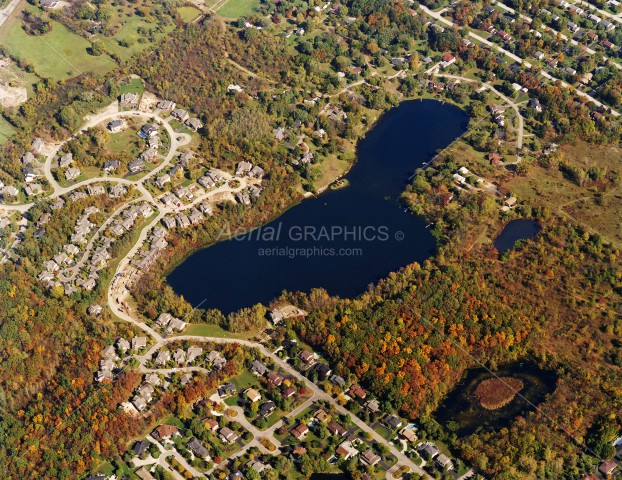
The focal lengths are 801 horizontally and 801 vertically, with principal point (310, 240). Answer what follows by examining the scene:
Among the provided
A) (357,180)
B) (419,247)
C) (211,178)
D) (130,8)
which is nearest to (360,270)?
(419,247)

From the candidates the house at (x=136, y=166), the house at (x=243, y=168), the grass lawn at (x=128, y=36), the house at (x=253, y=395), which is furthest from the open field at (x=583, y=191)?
the grass lawn at (x=128, y=36)

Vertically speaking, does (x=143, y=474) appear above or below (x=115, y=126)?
below

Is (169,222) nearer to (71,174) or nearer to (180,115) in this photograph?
(71,174)

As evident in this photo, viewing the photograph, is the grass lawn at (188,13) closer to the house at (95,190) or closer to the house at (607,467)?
the house at (95,190)

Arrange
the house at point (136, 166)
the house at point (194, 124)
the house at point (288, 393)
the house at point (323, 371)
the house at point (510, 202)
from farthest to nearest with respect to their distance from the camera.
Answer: the house at point (194, 124)
the house at point (136, 166)
the house at point (510, 202)
the house at point (323, 371)
the house at point (288, 393)

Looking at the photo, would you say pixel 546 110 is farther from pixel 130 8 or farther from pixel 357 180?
pixel 130 8

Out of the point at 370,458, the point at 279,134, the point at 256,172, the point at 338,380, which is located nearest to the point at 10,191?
the point at 256,172
